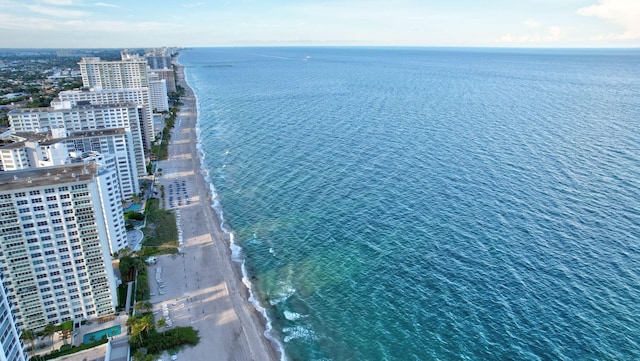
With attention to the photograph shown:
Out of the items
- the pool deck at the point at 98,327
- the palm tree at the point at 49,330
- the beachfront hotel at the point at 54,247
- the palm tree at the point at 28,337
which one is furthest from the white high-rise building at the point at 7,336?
the pool deck at the point at 98,327

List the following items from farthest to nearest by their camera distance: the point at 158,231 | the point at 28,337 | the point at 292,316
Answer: the point at 158,231 < the point at 292,316 < the point at 28,337

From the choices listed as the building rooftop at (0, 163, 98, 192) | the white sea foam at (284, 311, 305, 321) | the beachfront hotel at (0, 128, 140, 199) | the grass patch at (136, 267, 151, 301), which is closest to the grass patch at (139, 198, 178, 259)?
the grass patch at (136, 267, 151, 301)

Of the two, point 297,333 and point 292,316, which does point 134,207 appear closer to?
point 292,316

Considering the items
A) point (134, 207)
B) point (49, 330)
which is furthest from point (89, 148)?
point (49, 330)

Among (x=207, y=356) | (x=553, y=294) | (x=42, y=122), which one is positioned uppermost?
(x=42, y=122)

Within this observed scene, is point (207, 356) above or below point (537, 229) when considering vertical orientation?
below

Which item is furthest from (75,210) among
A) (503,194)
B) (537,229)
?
(503,194)

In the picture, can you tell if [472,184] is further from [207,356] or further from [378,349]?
[207,356]
